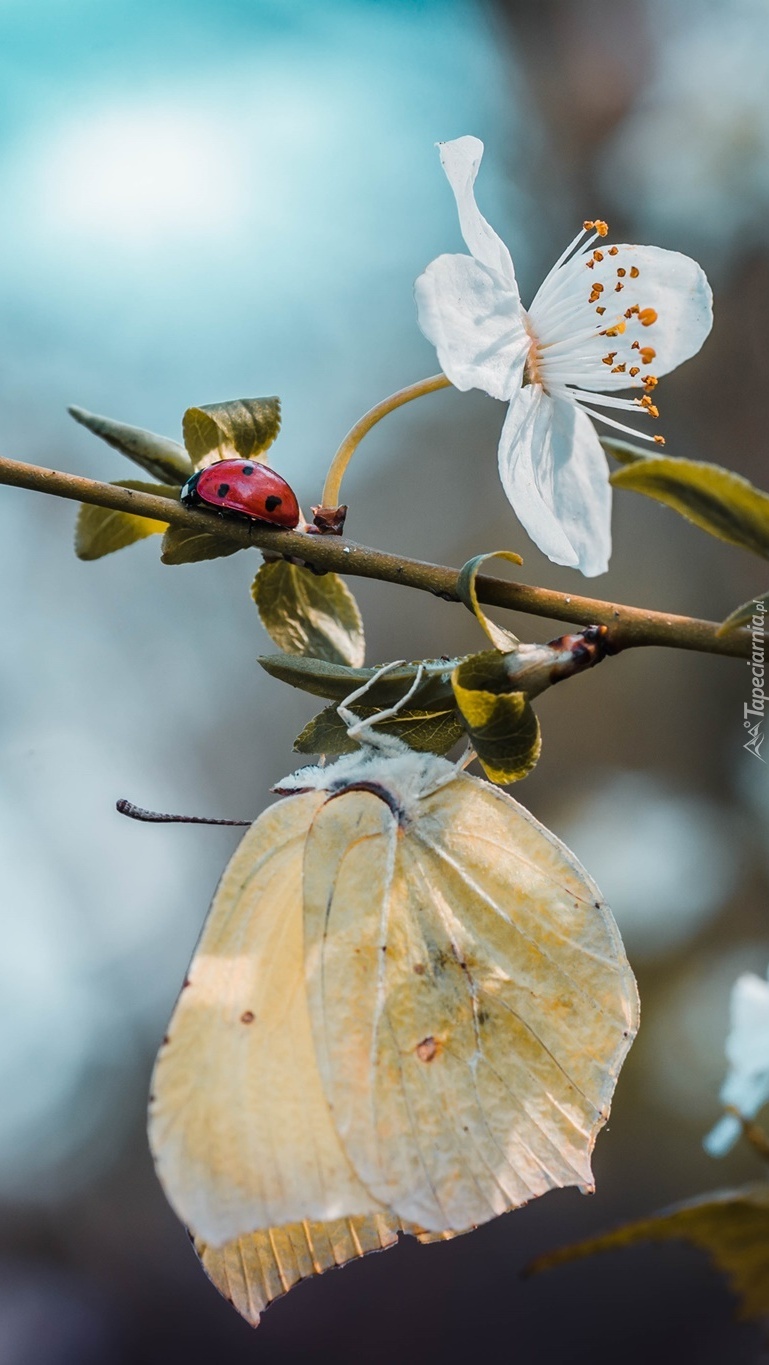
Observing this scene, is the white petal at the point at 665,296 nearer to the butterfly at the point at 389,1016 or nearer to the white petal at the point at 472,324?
the white petal at the point at 472,324

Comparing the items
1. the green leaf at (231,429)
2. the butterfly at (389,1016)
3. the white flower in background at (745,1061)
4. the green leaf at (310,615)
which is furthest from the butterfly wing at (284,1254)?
the green leaf at (231,429)

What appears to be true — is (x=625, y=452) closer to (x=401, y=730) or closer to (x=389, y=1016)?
(x=401, y=730)

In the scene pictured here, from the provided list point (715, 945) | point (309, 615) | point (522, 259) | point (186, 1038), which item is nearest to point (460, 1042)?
point (186, 1038)

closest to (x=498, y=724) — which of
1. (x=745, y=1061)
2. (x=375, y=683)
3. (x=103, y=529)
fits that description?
(x=375, y=683)

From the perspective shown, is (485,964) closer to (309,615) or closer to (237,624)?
(309,615)

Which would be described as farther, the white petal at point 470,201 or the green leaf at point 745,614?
the white petal at point 470,201

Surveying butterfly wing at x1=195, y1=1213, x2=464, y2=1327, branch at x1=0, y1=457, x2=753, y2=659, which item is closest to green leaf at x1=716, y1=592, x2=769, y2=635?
branch at x1=0, y1=457, x2=753, y2=659
